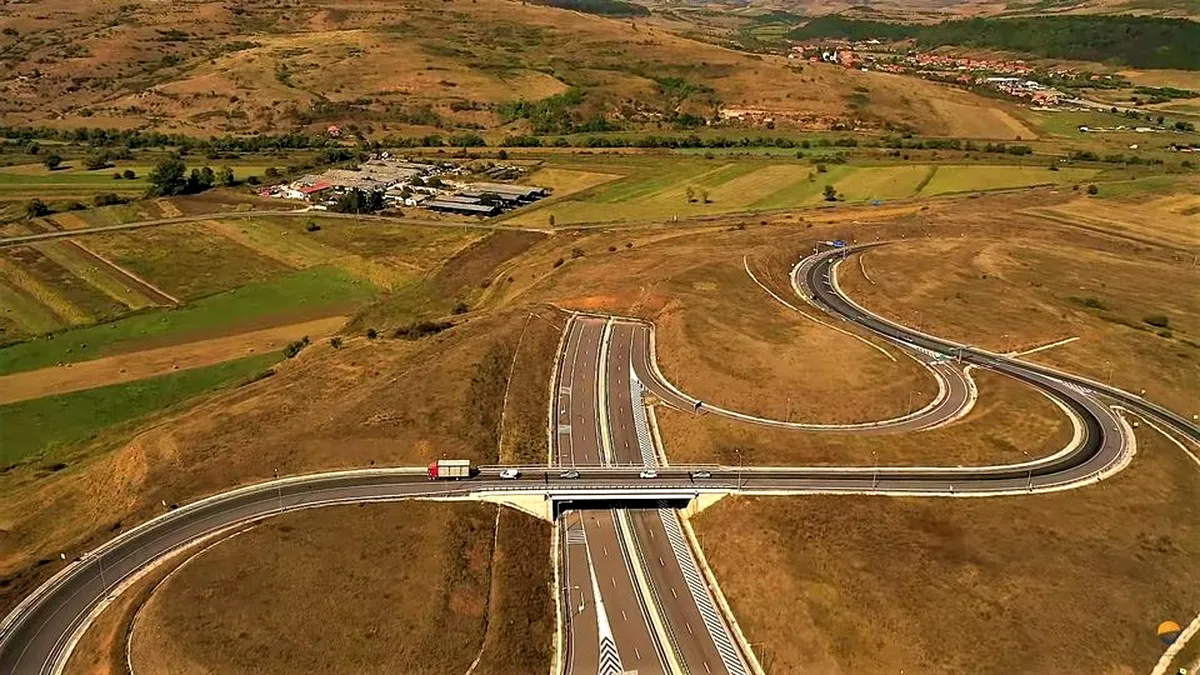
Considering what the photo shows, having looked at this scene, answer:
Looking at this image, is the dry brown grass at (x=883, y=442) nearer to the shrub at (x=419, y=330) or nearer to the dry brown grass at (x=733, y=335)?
the dry brown grass at (x=733, y=335)

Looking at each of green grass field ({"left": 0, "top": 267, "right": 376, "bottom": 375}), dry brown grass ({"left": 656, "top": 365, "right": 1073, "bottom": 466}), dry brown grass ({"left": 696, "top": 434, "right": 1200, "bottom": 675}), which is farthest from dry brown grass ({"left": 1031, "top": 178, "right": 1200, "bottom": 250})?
green grass field ({"left": 0, "top": 267, "right": 376, "bottom": 375})

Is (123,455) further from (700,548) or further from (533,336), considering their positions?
(700,548)

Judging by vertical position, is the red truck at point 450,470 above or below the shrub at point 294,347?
above

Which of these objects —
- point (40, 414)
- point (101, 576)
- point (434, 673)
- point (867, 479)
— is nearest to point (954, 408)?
point (867, 479)

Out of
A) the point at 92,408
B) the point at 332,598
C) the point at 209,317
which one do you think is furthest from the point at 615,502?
the point at 209,317

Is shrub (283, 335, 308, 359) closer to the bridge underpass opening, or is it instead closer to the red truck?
the red truck

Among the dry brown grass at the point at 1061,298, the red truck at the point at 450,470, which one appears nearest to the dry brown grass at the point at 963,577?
the red truck at the point at 450,470
